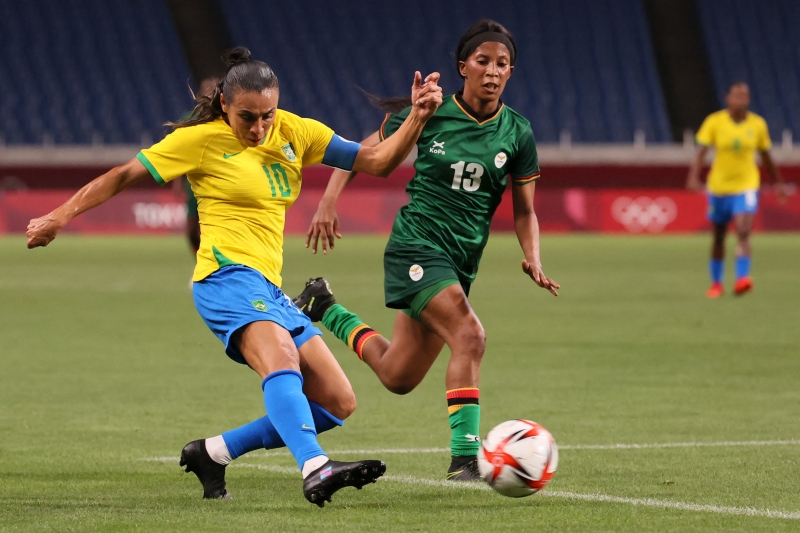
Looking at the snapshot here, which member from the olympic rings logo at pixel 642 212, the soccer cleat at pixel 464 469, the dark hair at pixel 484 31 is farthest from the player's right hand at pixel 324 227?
the olympic rings logo at pixel 642 212

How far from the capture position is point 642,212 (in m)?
28.0

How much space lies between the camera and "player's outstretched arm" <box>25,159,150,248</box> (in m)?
4.89

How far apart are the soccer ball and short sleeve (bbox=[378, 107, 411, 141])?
5.52 feet

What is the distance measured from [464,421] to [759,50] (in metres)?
30.3

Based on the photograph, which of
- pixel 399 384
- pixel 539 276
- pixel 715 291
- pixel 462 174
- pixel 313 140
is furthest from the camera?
pixel 715 291

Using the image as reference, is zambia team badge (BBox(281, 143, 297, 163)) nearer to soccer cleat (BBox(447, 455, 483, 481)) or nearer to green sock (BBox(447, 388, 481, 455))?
green sock (BBox(447, 388, 481, 455))

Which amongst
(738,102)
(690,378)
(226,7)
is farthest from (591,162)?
(690,378)

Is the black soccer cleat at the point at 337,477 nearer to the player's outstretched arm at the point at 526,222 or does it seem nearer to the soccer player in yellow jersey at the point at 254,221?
the soccer player in yellow jersey at the point at 254,221

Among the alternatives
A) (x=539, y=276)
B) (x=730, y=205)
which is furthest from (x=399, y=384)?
(x=730, y=205)

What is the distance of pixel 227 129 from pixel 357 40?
3029 centimetres

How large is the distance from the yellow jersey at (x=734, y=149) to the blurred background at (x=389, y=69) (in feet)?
45.7

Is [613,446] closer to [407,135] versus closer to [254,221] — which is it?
[407,135]

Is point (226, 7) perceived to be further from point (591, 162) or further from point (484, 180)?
point (484, 180)

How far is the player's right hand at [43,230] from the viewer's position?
4867mm
